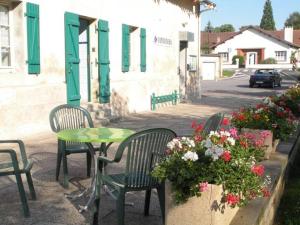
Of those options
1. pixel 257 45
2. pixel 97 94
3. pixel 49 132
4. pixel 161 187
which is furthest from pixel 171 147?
pixel 257 45

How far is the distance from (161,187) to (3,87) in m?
5.41

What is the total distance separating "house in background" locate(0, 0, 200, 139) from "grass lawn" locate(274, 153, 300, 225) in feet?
16.9

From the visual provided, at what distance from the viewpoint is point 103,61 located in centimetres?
1217

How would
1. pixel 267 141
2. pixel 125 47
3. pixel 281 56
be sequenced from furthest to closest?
pixel 281 56, pixel 125 47, pixel 267 141

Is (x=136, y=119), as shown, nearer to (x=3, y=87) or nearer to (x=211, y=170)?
(x=3, y=87)

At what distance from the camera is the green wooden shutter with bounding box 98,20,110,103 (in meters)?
12.0

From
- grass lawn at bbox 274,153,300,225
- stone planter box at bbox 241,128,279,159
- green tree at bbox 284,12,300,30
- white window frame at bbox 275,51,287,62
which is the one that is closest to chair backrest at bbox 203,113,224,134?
stone planter box at bbox 241,128,279,159

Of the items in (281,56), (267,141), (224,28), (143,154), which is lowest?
Answer: (267,141)

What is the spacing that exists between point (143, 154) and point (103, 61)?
331 inches

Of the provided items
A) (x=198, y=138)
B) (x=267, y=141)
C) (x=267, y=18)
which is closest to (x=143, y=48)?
(x=267, y=141)

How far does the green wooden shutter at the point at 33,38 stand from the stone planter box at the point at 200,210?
6510mm

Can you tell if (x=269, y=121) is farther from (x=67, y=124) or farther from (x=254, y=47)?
(x=254, y=47)

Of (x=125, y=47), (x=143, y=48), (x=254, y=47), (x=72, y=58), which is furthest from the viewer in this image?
(x=254, y=47)

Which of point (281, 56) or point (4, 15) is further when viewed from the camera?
point (281, 56)
